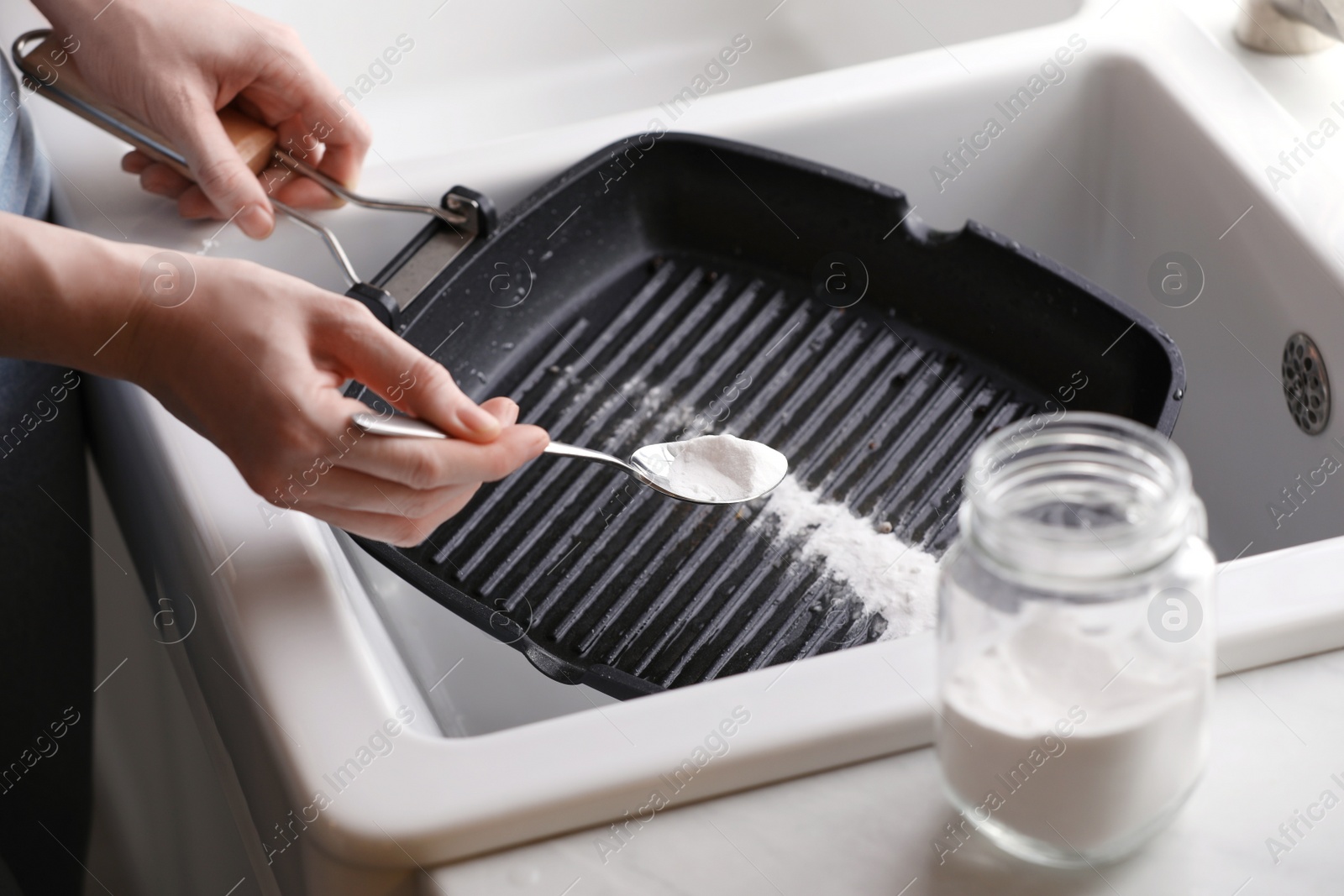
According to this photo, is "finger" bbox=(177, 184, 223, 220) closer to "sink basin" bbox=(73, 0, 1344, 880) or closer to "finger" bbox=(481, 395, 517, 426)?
"sink basin" bbox=(73, 0, 1344, 880)

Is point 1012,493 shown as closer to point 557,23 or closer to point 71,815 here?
point 71,815

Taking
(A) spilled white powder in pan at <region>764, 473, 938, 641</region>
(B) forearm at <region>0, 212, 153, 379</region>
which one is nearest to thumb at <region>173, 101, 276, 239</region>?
(B) forearm at <region>0, 212, 153, 379</region>

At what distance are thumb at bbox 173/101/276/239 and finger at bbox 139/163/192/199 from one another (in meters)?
0.04

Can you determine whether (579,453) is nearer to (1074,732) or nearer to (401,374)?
(401,374)

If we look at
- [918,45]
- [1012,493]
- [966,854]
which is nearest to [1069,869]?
[966,854]

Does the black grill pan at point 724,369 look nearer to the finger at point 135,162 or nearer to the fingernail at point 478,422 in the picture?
the fingernail at point 478,422

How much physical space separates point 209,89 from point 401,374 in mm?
339

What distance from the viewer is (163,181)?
0.80 m

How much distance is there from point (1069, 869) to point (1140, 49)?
0.63 meters

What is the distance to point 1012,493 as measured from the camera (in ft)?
A: 1.26

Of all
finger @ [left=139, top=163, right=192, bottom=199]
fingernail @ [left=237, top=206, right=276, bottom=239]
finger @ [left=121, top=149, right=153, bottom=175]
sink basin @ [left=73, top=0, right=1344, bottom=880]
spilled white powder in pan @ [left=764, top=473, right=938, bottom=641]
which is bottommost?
spilled white powder in pan @ [left=764, top=473, right=938, bottom=641]

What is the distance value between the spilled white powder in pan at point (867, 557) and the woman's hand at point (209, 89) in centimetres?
38

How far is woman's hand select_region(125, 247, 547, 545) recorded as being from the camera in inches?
21.5

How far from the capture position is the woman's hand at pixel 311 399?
1.80ft
